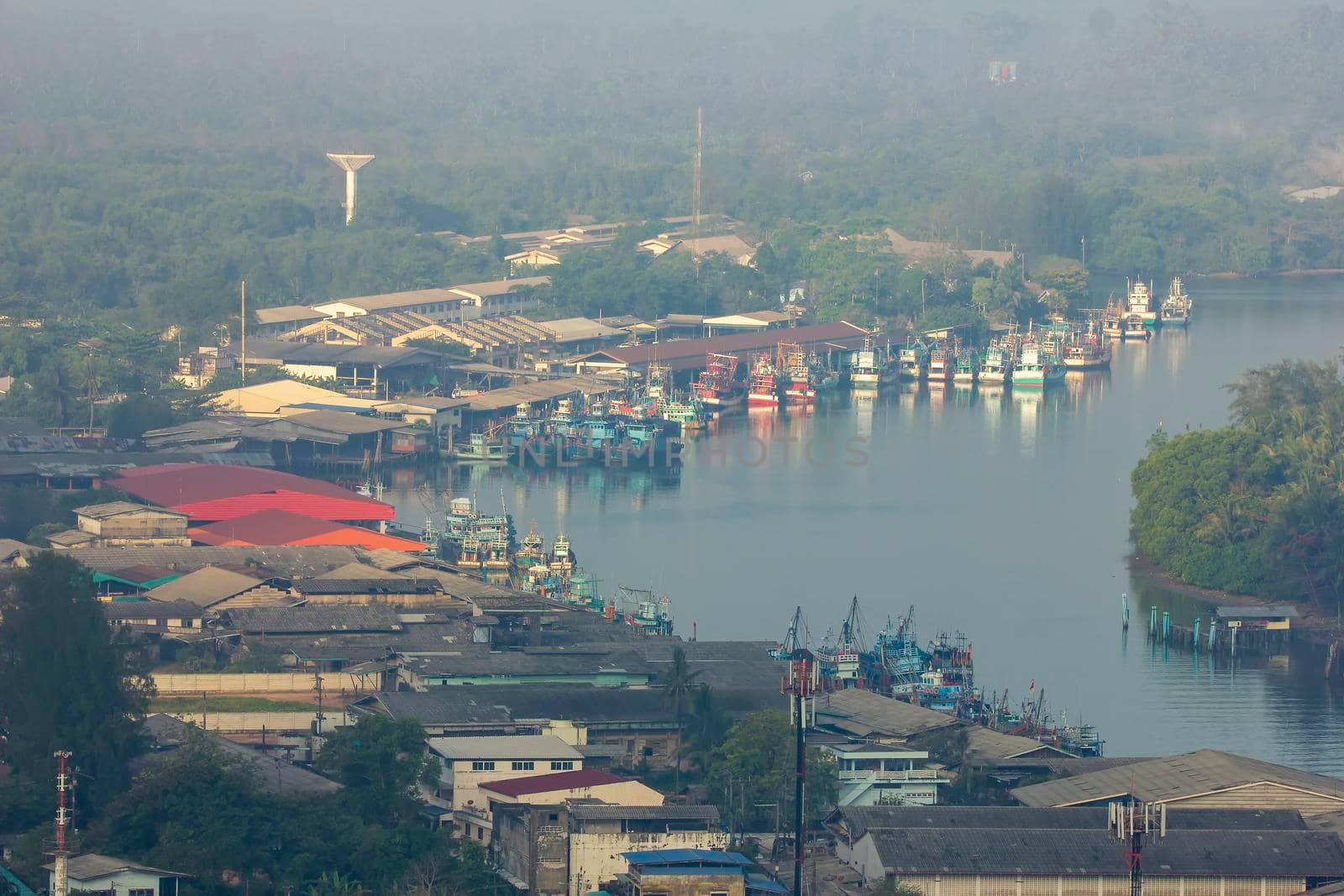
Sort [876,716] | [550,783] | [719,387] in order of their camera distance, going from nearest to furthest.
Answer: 1. [550,783]
2. [876,716]
3. [719,387]

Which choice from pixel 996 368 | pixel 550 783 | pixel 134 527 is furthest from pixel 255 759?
pixel 996 368

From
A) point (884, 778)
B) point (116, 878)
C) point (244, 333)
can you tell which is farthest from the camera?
point (244, 333)

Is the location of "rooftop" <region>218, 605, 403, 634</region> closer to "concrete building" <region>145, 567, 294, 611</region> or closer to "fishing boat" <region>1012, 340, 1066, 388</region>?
"concrete building" <region>145, 567, 294, 611</region>

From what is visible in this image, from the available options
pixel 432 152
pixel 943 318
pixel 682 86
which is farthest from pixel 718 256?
pixel 682 86

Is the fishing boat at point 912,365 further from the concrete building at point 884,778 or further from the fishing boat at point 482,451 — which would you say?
the concrete building at point 884,778

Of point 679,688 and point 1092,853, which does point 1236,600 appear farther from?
point 1092,853

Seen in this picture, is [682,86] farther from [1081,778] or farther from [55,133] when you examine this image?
[1081,778]

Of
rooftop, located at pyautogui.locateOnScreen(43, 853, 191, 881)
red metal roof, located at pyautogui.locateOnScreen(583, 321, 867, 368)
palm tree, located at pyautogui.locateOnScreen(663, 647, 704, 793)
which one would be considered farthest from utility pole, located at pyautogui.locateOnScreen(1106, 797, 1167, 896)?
red metal roof, located at pyautogui.locateOnScreen(583, 321, 867, 368)
